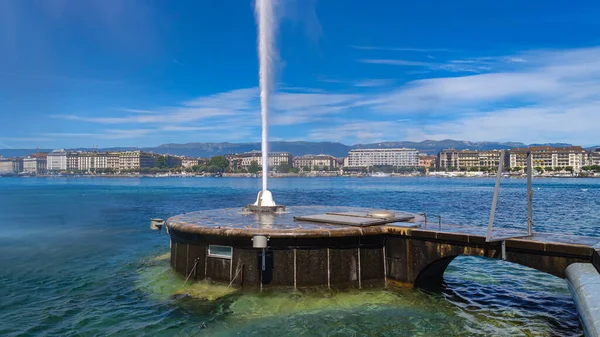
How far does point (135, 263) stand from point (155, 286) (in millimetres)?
5402

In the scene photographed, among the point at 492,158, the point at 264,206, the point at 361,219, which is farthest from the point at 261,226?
the point at 492,158

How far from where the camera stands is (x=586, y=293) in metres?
8.52

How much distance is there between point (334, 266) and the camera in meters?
14.0

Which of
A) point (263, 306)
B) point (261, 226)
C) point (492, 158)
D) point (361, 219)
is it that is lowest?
point (263, 306)

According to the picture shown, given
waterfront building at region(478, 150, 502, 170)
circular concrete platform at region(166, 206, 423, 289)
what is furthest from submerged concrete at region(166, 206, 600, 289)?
waterfront building at region(478, 150, 502, 170)

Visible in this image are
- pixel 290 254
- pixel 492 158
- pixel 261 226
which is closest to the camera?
pixel 290 254

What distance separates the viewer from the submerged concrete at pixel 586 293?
7297 millimetres

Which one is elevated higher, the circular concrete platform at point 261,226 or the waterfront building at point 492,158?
the waterfront building at point 492,158

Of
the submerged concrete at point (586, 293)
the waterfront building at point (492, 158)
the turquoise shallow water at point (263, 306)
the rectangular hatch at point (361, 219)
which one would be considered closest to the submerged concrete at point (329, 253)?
the rectangular hatch at point (361, 219)

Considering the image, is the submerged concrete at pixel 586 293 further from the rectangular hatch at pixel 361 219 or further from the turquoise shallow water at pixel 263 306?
the rectangular hatch at pixel 361 219

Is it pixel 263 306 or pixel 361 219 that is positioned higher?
pixel 361 219

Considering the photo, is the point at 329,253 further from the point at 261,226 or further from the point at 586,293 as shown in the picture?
the point at 586,293

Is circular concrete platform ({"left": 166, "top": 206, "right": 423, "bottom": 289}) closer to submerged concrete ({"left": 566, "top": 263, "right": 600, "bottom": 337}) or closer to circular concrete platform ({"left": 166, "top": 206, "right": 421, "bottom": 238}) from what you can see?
circular concrete platform ({"left": 166, "top": 206, "right": 421, "bottom": 238})

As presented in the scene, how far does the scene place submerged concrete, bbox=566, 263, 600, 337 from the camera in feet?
23.9
